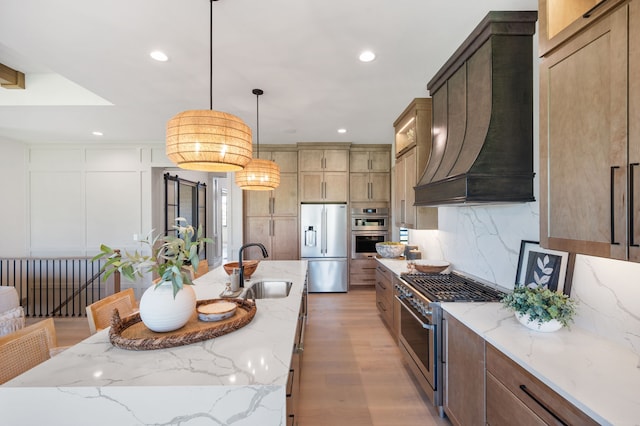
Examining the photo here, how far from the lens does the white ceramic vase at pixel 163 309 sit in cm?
128

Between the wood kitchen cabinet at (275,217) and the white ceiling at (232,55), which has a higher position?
the white ceiling at (232,55)

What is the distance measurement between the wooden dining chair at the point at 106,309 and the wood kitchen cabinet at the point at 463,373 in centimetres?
233

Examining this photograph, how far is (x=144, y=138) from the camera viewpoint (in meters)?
4.75

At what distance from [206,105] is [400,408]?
3.67 m

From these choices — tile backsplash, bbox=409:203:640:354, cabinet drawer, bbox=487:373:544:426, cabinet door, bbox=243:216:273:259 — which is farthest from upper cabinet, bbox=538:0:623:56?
cabinet door, bbox=243:216:273:259

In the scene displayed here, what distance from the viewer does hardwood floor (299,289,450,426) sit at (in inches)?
79.7

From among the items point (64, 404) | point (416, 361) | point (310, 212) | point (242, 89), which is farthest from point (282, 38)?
point (310, 212)

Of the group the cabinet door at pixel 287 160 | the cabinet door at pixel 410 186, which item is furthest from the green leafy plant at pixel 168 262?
the cabinet door at pixel 287 160

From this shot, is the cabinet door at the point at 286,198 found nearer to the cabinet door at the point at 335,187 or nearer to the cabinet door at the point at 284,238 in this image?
the cabinet door at the point at 284,238

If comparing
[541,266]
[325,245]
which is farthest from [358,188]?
[541,266]

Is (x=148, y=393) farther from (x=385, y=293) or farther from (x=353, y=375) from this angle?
(x=385, y=293)

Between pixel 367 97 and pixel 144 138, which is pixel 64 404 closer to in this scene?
pixel 367 97

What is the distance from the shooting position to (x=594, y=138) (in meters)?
1.13

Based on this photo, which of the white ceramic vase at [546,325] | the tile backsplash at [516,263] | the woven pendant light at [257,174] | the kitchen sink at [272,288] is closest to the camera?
the tile backsplash at [516,263]
